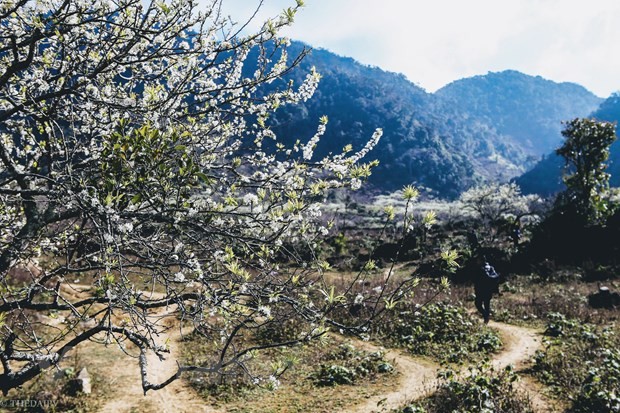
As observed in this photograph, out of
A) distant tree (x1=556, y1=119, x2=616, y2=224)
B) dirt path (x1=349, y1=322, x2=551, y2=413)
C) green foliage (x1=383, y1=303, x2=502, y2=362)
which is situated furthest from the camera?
distant tree (x1=556, y1=119, x2=616, y2=224)

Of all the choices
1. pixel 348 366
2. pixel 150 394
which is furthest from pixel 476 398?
pixel 150 394

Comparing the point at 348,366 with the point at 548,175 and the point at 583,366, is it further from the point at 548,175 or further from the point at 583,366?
the point at 548,175

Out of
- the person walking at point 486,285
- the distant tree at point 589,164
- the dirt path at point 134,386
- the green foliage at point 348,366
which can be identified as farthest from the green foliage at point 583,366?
the distant tree at point 589,164

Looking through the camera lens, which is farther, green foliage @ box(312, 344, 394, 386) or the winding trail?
green foliage @ box(312, 344, 394, 386)

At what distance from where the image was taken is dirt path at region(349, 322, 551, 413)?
29.3 ft

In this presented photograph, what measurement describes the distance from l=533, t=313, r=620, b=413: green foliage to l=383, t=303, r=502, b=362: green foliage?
66.9 inches

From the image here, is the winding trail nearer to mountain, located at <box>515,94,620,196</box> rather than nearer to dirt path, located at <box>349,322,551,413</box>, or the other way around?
dirt path, located at <box>349,322,551,413</box>

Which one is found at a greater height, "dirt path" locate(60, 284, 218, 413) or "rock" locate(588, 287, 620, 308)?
"dirt path" locate(60, 284, 218, 413)

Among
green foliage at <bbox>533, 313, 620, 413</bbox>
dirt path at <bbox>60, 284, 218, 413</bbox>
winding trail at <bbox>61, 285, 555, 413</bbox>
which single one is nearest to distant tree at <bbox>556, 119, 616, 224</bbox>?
green foliage at <bbox>533, 313, 620, 413</bbox>

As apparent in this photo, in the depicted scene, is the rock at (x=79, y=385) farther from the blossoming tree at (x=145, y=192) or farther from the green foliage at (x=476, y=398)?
the green foliage at (x=476, y=398)

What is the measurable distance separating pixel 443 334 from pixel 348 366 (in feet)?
12.6

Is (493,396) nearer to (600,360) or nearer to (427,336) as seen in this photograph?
(600,360)

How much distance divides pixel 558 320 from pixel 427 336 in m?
5.41

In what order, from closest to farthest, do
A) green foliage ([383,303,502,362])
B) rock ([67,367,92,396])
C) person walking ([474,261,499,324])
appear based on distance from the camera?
rock ([67,367,92,396]), green foliage ([383,303,502,362]), person walking ([474,261,499,324])
